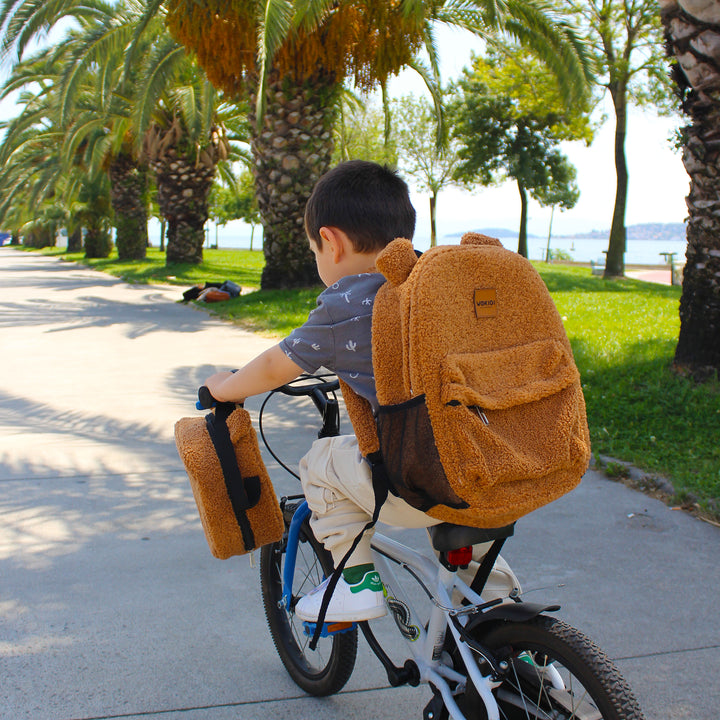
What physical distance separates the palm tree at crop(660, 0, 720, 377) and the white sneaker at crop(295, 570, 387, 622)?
16.2ft

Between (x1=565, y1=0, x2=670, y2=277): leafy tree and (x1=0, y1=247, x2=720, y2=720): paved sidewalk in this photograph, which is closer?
(x1=0, y1=247, x2=720, y2=720): paved sidewalk

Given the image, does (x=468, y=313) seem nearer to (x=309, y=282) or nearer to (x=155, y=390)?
(x=155, y=390)

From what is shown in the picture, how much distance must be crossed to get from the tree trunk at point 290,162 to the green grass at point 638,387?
0.92m

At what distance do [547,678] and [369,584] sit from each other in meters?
0.52

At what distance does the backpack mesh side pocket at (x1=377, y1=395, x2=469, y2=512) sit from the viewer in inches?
67.5

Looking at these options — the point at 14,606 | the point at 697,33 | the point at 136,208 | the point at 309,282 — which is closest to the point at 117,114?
the point at 136,208

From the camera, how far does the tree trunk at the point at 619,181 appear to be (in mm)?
19391

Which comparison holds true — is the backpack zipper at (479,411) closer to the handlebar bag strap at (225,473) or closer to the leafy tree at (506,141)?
the handlebar bag strap at (225,473)

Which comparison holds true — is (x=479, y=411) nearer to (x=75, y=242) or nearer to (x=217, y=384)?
(x=217, y=384)

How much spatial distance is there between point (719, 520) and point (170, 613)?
2.86m

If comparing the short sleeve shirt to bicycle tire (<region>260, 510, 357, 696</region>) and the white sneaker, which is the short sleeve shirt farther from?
bicycle tire (<region>260, 510, 357, 696</region>)

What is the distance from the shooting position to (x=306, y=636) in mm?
2791

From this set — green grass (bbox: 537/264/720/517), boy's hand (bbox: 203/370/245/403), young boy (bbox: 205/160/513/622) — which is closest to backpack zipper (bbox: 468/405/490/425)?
young boy (bbox: 205/160/513/622)

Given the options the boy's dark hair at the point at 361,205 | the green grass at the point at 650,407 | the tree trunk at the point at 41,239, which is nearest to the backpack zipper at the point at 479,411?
the boy's dark hair at the point at 361,205
